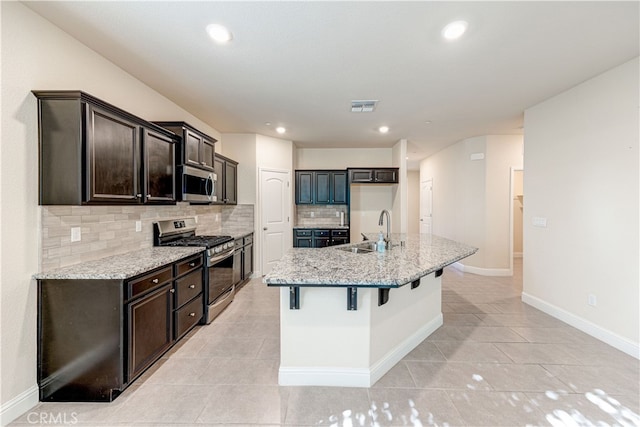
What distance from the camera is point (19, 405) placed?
175 cm

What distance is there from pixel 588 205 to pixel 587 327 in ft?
4.44

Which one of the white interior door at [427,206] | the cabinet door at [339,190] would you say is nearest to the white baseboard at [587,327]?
the white interior door at [427,206]

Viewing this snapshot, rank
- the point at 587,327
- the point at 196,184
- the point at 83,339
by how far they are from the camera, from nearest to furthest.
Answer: the point at 83,339
the point at 587,327
the point at 196,184

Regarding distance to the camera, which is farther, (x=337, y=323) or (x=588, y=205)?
(x=588, y=205)

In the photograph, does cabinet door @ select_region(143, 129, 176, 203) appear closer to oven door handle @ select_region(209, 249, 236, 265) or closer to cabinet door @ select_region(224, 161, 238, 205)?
oven door handle @ select_region(209, 249, 236, 265)

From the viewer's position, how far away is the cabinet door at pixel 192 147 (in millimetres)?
3006

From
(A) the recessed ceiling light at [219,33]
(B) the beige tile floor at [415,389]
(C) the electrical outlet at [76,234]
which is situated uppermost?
(A) the recessed ceiling light at [219,33]

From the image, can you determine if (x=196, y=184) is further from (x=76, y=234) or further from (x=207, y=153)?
(x=76, y=234)

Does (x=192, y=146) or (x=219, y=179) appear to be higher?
(x=192, y=146)

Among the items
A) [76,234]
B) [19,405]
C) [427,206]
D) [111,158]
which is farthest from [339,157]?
[19,405]

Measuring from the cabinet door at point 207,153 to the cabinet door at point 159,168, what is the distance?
48 cm

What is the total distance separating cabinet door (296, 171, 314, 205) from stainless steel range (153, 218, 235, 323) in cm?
245

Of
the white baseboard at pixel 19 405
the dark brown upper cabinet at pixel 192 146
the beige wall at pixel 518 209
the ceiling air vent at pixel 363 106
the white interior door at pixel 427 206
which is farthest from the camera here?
the white interior door at pixel 427 206

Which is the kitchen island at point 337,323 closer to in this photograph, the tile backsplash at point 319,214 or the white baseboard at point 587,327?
the white baseboard at point 587,327
